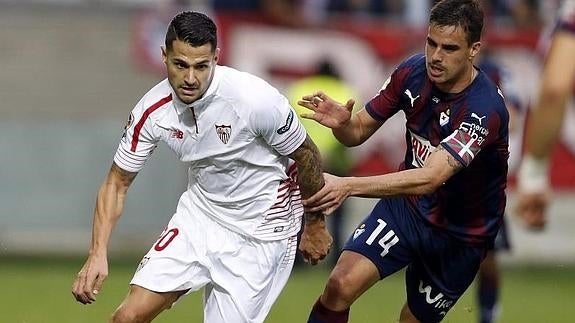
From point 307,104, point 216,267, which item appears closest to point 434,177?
point 307,104

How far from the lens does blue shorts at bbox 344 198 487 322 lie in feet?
27.0

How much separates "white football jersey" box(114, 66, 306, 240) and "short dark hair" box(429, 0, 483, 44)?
0.96 metres

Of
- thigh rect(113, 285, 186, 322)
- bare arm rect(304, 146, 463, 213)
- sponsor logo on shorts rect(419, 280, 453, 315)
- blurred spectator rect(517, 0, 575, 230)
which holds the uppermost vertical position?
blurred spectator rect(517, 0, 575, 230)

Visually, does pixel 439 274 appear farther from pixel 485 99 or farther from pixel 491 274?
pixel 491 274

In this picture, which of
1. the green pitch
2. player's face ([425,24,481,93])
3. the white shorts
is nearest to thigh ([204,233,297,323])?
the white shorts

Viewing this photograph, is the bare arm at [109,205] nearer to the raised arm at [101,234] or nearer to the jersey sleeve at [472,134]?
the raised arm at [101,234]

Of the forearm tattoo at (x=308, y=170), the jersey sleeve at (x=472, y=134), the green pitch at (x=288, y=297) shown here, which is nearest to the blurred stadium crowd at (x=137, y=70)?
the green pitch at (x=288, y=297)

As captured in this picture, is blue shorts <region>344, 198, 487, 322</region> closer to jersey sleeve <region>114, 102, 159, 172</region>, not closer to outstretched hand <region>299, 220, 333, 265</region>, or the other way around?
outstretched hand <region>299, 220, 333, 265</region>

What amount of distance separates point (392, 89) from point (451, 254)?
103cm

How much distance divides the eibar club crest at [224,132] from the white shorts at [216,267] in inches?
20.8

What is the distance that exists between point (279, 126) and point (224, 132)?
0.97 feet

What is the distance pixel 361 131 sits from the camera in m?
8.23

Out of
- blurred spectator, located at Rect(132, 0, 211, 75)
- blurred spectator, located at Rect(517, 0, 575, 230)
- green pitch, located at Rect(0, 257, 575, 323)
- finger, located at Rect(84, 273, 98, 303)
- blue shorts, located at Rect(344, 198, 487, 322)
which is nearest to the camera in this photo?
blurred spectator, located at Rect(517, 0, 575, 230)

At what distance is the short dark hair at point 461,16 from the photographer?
7590 mm
